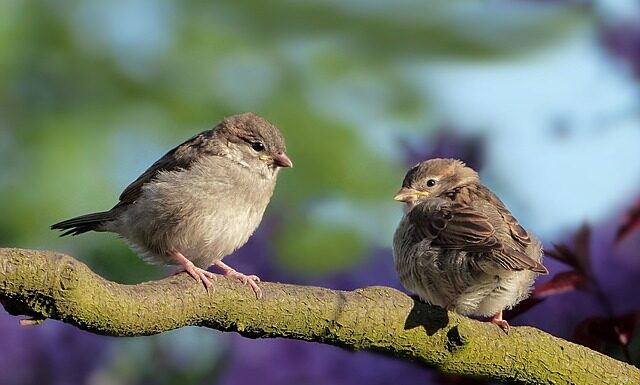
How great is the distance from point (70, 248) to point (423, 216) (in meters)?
1.28

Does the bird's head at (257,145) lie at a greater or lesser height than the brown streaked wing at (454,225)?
greater

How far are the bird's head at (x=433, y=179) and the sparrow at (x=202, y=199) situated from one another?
37 centimetres

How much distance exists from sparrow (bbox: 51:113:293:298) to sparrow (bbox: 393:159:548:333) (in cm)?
43

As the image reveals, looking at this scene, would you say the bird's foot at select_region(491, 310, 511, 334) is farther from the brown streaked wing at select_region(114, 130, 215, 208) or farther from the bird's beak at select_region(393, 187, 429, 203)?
the brown streaked wing at select_region(114, 130, 215, 208)

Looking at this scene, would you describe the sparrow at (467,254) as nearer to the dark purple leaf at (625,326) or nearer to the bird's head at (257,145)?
the dark purple leaf at (625,326)

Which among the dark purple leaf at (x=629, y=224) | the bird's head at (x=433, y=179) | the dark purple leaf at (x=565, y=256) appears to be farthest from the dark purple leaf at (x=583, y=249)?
the bird's head at (x=433, y=179)

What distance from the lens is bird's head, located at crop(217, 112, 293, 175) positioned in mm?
3309

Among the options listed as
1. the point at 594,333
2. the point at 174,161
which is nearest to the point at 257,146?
the point at 174,161

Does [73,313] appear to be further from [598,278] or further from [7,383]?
[7,383]

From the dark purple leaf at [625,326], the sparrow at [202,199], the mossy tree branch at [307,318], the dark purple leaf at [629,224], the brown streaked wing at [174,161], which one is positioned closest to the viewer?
the mossy tree branch at [307,318]

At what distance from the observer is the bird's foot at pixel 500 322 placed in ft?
7.85

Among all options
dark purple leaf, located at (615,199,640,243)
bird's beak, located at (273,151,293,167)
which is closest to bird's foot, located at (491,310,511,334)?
dark purple leaf, located at (615,199,640,243)

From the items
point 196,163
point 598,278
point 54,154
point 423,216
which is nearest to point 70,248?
point 54,154

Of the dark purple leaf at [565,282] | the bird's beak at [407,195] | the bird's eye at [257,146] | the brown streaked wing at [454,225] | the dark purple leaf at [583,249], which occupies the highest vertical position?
the bird's eye at [257,146]
